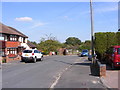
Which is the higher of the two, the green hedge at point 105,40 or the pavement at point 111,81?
the green hedge at point 105,40

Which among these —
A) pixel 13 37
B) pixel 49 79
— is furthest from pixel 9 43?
pixel 49 79

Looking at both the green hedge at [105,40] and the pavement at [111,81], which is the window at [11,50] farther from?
the pavement at [111,81]

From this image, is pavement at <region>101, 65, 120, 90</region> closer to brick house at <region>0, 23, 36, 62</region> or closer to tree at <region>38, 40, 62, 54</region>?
brick house at <region>0, 23, 36, 62</region>

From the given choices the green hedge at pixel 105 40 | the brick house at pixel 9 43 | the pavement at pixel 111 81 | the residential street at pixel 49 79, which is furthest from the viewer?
the brick house at pixel 9 43

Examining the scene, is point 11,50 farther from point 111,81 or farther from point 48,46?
point 111,81

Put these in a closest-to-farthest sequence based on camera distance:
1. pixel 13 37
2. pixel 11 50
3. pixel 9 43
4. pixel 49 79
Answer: pixel 49 79 → pixel 9 43 → pixel 11 50 → pixel 13 37

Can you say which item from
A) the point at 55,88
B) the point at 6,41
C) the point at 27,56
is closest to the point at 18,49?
the point at 6,41

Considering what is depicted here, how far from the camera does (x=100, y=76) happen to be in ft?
44.7

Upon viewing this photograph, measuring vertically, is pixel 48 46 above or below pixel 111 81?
above

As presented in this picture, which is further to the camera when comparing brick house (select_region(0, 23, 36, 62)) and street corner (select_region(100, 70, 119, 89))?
brick house (select_region(0, 23, 36, 62))

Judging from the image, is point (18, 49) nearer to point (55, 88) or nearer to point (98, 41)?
point (98, 41)

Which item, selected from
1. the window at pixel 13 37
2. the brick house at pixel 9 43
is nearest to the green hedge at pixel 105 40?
the brick house at pixel 9 43

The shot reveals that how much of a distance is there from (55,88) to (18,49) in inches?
1422

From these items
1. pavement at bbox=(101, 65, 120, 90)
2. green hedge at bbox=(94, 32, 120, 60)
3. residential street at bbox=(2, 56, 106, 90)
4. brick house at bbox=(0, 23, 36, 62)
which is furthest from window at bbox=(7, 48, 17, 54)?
pavement at bbox=(101, 65, 120, 90)
